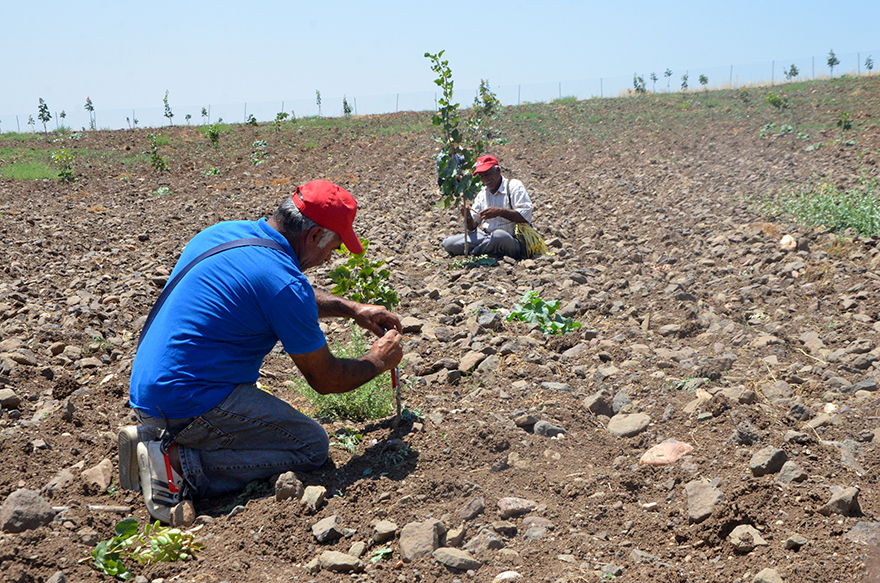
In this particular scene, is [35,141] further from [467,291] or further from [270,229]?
[270,229]

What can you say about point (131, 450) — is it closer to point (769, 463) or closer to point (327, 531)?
point (327, 531)

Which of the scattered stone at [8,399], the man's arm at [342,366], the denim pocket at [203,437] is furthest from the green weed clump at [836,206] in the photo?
the scattered stone at [8,399]

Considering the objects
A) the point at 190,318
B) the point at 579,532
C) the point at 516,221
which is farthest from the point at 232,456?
the point at 516,221

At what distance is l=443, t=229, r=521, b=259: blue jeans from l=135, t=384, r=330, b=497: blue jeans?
Result: 451 centimetres

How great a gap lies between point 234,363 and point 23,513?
99 centimetres

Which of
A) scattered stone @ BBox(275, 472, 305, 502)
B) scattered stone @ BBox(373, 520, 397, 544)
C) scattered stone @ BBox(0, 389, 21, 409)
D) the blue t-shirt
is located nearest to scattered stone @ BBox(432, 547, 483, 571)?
scattered stone @ BBox(373, 520, 397, 544)

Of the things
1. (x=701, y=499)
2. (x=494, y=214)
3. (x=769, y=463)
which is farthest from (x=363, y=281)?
(x=494, y=214)

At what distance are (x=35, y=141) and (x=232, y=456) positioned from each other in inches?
1015

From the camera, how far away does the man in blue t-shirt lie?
2.96 meters

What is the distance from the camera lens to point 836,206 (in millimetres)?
8109

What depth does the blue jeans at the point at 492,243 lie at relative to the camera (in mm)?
7512

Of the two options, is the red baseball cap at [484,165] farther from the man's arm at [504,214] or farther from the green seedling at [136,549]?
the green seedling at [136,549]

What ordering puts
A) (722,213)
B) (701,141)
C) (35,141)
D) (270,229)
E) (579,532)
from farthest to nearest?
(35,141), (701,141), (722,213), (270,229), (579,532)

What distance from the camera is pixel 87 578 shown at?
247 centimetres
